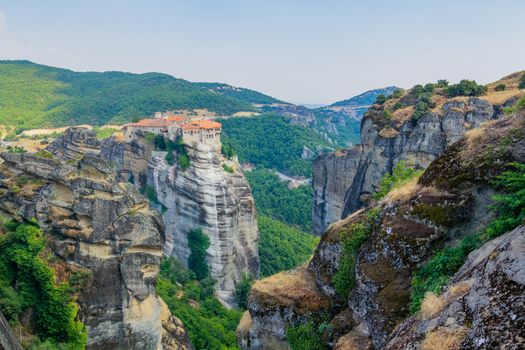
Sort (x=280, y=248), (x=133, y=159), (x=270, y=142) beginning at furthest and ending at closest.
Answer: (x=270, y=142), (x=280, y=248), (x=133, y=159)

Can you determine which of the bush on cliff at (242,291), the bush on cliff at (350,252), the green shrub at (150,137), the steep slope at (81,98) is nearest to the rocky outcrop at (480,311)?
the bush on cliff at (350,252)

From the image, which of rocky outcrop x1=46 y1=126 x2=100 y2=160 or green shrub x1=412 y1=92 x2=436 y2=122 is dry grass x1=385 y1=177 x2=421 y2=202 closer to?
green shrub x1=412 y1=92 x2=436 y2=122

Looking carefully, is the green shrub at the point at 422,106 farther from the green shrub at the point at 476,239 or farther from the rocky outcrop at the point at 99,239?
the green shrub at the point at 476,239

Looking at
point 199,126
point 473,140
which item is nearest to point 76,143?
point 199,126

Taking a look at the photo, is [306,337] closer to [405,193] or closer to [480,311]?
[405,193]

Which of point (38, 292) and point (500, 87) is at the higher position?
point (500, 87)

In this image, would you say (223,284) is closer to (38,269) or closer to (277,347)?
(38,269)

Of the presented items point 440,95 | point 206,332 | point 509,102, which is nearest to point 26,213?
point 206,332
